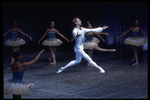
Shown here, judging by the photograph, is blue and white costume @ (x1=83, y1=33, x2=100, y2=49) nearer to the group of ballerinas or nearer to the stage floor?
the group of ballerinas

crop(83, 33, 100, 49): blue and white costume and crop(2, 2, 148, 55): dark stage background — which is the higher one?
crop(2, 2, 148, 55): dark stage background

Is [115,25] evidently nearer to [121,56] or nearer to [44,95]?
[121,56]

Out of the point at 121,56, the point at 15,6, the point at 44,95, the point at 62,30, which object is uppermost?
the point at 15,6

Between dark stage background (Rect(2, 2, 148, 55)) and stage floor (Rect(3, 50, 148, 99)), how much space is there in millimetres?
1920

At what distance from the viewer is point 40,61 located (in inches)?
469

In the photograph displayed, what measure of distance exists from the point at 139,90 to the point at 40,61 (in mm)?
5739

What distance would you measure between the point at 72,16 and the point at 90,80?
23.6 feet

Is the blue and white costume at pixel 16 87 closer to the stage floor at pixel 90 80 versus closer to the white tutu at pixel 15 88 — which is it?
the white tutu at pixel 15 88

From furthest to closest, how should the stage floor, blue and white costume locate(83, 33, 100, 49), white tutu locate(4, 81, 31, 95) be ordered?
blue and white costume locate(83, 33, 100, 49), the stage floor, white tutu locate(4, 81, 31, 95)

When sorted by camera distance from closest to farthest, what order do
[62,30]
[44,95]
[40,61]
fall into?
[44,95], [40,61], [62,30]

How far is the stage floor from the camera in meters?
6.98

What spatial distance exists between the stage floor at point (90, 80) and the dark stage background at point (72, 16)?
1920mm

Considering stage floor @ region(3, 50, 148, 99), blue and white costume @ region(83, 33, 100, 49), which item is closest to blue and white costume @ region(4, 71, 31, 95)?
stage floor @ region(3, 50, 148, 99)

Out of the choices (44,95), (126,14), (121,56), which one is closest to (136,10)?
(126,14)
